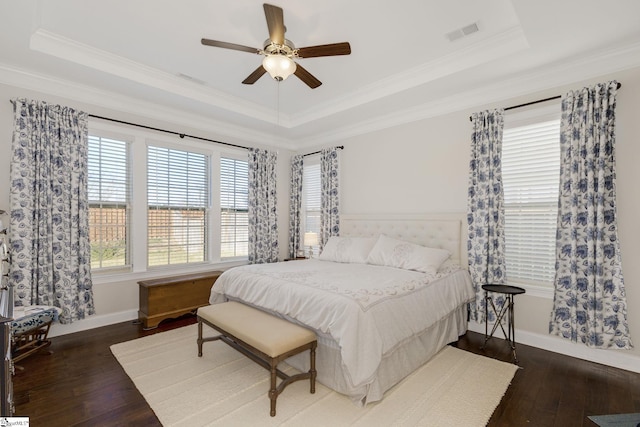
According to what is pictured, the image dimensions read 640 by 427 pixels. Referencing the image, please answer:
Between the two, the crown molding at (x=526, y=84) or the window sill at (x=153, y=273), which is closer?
the crown molding at (x=526, y=84)

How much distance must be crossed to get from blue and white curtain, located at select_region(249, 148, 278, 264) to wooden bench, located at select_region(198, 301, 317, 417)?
96.8 inches

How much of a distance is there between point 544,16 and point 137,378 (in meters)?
4.42

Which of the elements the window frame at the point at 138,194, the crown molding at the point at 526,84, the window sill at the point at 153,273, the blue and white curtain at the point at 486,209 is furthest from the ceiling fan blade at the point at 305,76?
the window sill at the point at 153,273

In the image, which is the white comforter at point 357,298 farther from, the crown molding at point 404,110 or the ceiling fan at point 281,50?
the crown molding at point 404,110

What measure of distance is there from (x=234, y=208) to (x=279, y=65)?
322cm

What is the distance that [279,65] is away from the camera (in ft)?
8.02

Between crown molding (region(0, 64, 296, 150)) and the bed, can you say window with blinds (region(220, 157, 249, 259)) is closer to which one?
crown molding (region(0, 64, 296, 150))

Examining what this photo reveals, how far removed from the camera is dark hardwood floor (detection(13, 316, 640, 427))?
2.13m

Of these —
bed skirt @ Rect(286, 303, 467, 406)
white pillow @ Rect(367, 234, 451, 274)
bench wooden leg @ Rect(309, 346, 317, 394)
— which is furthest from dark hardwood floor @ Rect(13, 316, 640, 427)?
bench wooden leg @ Rect(309, 346, 317, 394)

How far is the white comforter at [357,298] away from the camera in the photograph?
2207mm

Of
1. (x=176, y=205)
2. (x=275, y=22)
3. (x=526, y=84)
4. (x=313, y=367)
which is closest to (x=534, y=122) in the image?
(x=526, y=84)

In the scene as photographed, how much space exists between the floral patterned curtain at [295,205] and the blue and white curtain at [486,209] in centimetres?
309

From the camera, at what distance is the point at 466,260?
376cm

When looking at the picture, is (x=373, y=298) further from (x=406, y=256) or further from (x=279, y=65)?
(x=279, y=65)
